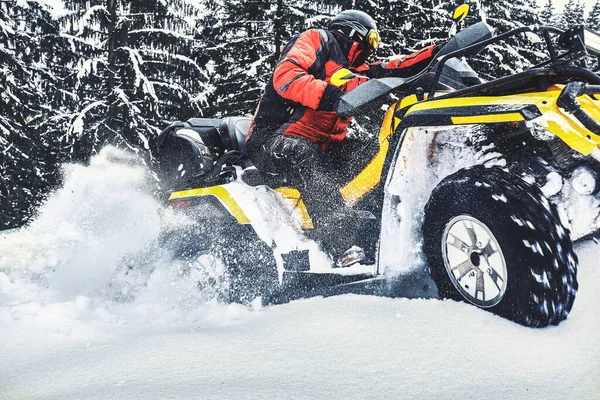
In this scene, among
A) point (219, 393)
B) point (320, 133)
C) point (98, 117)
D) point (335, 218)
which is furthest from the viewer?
point (98, 117)

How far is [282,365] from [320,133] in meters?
2.04

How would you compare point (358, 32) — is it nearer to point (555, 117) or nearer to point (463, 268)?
point (555, 117)

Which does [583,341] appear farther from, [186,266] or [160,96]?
[160,96]

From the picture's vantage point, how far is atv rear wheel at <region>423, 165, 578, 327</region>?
196 centimetres

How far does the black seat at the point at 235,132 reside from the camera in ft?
13.6

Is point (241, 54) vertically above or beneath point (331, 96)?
above

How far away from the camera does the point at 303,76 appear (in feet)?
10.7

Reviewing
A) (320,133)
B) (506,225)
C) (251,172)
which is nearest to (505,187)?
(506,225)

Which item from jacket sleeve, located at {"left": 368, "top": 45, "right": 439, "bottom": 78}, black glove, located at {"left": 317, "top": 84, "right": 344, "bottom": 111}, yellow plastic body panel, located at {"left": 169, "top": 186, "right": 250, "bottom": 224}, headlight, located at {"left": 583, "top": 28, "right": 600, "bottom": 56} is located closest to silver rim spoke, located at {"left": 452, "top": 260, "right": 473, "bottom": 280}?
headlight, located at {"left": 583, "top": 28, "right": 600, "bottom": 56}

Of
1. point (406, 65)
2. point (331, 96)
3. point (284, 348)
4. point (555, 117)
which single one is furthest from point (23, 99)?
point (555, 117)

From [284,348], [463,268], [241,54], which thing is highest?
[241,54]

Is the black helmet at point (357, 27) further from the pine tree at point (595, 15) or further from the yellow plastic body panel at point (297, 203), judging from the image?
the pine tree at point (595, 15)

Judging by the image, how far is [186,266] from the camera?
363 cm

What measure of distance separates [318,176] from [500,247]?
5.01ft
